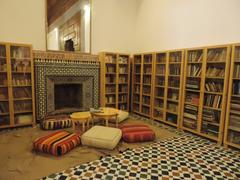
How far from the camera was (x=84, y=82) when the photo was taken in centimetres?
462

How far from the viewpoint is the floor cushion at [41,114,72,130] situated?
365cm

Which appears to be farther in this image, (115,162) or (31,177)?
(115,162)

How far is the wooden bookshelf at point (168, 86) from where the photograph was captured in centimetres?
392

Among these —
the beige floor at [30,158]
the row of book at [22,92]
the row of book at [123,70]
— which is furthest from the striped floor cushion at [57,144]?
the row of book at [123,70]

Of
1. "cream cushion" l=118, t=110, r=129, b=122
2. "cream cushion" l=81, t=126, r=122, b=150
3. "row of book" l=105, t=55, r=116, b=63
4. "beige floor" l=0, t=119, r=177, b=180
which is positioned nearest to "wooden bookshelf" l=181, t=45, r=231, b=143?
"beige floor" l=0, t=119, r=177, b=180

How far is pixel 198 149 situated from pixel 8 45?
407cm

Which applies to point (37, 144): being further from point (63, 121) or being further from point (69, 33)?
point (69, 33)

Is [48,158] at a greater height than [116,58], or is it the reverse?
[116,58]

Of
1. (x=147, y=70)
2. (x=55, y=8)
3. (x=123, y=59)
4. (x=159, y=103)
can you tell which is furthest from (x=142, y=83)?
(x=55, y=8)

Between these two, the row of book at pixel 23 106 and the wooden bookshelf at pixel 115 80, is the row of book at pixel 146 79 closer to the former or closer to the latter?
the wooden bookshelf at pixel 115 80

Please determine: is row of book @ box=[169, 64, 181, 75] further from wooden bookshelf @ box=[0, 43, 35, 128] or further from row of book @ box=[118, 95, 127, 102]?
wooden bookshelf @ box=[0, 43, 35, 128]

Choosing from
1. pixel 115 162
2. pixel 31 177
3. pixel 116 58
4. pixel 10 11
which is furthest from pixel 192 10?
pixel 31 177

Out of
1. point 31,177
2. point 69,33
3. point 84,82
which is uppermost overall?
point 69,33

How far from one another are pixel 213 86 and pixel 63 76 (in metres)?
3.33
